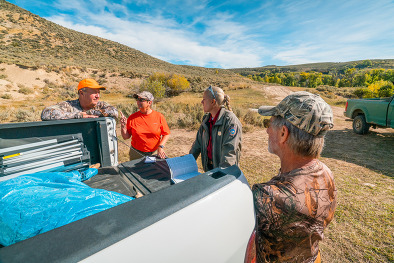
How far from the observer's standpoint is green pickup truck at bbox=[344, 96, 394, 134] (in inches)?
285

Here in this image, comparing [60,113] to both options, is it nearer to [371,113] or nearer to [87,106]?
[87,106]

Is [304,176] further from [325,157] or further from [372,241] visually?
Result: [325,157]

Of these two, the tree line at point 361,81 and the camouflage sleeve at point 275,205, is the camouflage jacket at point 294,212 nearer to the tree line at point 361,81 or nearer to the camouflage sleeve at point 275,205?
the camouflage sleeve at point 275,205

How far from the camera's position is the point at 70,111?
Result: 3.12m

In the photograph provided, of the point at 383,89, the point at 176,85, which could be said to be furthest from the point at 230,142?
the point at 176,85

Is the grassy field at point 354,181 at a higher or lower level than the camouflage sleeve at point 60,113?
lower

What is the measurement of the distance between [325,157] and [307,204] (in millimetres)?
6399

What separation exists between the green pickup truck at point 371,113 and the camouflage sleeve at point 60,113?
9631 millimetres

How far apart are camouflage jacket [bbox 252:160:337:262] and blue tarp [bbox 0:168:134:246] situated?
924mm

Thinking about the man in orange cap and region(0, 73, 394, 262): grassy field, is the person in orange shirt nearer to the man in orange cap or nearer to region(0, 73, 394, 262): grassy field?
the man in orange cap

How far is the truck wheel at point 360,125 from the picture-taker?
8514 mm

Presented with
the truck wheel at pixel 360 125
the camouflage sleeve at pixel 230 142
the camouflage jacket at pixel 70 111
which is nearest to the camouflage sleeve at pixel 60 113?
the camouflage jacket at pixel 70 111

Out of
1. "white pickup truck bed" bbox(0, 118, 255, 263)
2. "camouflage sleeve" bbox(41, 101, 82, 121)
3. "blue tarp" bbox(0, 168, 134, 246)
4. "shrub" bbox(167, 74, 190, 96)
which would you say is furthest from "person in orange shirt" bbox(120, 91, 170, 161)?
"shrub" bbox(167, 74, 190, 96)

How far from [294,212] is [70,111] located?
331cm
